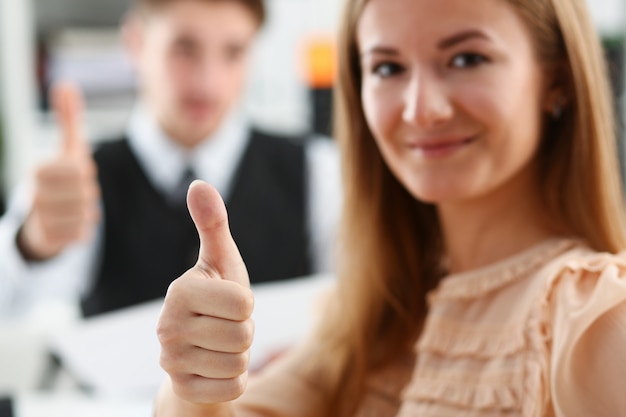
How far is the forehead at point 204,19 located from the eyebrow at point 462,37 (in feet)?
3.62

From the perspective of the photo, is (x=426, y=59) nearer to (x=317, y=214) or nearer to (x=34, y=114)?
(x=317, y=214)

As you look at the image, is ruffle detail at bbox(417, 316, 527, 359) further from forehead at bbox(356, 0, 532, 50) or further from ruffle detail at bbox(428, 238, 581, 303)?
forehead at bbox(356, 0, 532, 50)

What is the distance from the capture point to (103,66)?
3086mm

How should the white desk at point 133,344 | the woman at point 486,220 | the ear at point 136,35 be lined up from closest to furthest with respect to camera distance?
the woman at point 486,220
the white desk at point 133,344
the ear at point 136,35

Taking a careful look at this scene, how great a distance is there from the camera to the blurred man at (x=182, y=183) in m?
1.76

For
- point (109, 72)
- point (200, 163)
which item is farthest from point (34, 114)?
point (200, 163)

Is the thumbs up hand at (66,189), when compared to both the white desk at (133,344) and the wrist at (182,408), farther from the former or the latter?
the wrist at (182,408)

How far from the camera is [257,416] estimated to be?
2.91ft

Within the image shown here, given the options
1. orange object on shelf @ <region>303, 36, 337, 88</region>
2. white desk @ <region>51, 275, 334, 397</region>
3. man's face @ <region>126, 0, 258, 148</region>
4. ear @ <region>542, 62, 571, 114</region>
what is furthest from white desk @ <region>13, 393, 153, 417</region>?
orange object on shelf @ <region>303, 36, 337, 88</region>

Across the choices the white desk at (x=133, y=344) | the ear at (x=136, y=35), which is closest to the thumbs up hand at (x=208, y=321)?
the white desk at (x=133, y=344)

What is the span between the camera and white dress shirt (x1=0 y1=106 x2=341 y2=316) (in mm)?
1664

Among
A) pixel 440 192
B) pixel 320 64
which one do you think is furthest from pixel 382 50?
pixel 320 64

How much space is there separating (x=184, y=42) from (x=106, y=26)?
58.1 inches

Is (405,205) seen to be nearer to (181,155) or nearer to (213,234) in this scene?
(213,234)
